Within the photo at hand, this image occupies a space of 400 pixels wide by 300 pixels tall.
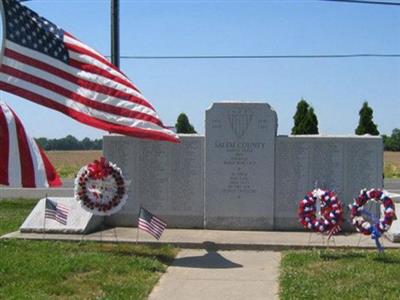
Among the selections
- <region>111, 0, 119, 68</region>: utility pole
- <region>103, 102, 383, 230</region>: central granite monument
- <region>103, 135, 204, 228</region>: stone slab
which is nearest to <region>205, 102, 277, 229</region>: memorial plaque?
<region>103, 102, 383, 230</region>: central granite monument

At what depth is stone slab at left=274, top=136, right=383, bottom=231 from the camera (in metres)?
11.8

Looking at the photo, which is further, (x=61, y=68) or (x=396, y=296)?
(x=61, y=68)

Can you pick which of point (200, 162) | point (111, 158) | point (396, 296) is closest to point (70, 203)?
point (111, 158)

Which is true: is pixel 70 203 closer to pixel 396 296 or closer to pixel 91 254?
pixel 91 254

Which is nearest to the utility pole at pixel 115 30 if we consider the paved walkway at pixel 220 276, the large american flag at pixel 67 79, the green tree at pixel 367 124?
the paved walkway at pixel 220 276

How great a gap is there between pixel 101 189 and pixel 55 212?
85 cm

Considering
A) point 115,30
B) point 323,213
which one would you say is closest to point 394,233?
point 323,213

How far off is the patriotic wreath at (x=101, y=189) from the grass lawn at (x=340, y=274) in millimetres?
2913

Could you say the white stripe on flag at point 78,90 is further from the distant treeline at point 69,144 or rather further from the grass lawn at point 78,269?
the distant treeline at point 69,144

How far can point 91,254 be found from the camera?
929 cm

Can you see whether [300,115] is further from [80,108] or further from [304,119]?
[80,108]

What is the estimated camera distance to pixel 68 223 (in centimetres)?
1127

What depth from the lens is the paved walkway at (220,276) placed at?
730 centimetres

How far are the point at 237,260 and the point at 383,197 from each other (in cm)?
235
